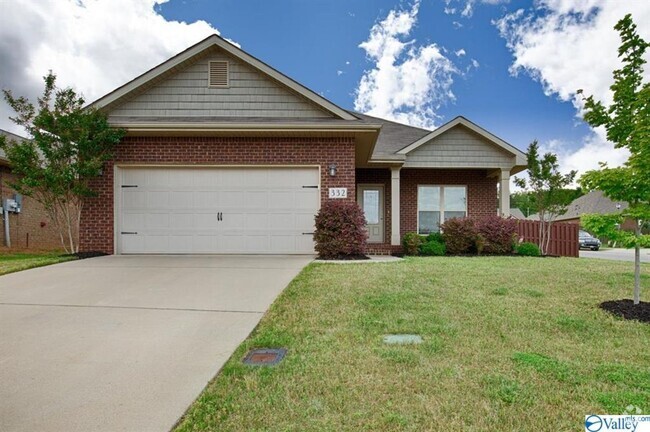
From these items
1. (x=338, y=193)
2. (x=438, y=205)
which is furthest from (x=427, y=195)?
(x=338, y=193)

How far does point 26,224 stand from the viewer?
13.8m

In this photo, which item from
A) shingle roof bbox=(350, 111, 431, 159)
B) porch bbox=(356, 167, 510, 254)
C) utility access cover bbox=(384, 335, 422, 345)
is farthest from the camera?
porch bbox=(356, 167, 510, 254)

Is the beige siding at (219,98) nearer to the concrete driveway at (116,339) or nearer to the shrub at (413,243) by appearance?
the shrub at (413,243)

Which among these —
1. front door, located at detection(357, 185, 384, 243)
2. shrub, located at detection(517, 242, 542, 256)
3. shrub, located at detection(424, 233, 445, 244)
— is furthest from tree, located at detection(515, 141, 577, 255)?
front door, located at detection(357, 185, 384, 243)

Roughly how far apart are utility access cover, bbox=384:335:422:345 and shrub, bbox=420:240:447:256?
826cm

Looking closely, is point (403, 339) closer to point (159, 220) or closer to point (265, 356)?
point (265, 356)

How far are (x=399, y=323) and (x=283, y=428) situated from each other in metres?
2.11

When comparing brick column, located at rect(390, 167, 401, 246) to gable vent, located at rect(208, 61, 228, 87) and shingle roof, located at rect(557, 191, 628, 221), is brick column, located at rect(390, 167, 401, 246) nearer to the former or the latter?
gable vent, located at rect(208, 61, 228, 87)

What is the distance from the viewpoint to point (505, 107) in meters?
16.8

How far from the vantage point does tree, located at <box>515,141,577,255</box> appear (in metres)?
12.8

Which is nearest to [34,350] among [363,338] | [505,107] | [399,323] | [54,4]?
[363,338]

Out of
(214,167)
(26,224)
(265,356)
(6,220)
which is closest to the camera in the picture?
(265,356)

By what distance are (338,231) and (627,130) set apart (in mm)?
5503

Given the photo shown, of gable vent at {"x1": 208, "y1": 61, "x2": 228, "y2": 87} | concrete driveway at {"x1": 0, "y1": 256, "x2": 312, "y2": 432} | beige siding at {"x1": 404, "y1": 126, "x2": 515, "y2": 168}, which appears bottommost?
concrete driveway at {"x1": 0, "y1": 256, "x2": 312, "y2": 432}
